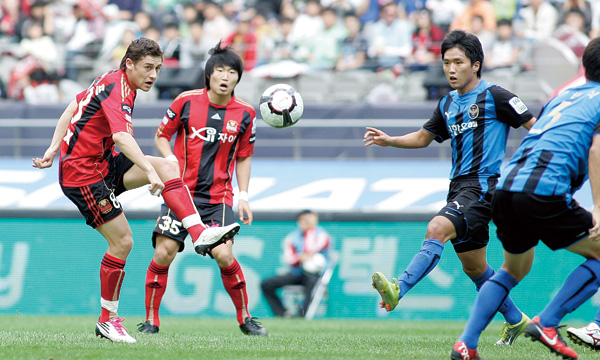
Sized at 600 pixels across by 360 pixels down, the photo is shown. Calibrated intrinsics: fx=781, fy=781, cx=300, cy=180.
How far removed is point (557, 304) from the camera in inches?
204

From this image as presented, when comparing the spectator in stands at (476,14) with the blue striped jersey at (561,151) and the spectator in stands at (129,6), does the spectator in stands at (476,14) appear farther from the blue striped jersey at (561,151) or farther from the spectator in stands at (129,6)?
the blue striped jersey at (561,151)

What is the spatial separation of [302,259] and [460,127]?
5.11 metres

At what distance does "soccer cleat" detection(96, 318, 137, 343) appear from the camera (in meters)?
6.08

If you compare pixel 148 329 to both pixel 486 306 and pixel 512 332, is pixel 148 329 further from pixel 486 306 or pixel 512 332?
pixel 486 306

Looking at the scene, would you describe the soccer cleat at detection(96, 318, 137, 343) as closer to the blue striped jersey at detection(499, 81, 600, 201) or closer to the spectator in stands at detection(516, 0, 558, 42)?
the blue striped jersey at detection(499, 81, 600, 201)

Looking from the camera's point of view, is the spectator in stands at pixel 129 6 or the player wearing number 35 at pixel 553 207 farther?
the spectator in stands at pixel 129 6

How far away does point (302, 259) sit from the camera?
1120cm

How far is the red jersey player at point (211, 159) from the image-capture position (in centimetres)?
725

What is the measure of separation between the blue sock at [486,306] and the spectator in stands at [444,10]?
10.7 m

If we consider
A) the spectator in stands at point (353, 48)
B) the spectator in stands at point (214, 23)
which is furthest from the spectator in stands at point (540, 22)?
the spectator in stands at point (214, 23)

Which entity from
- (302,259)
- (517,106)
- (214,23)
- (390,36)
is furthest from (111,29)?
(517,106)

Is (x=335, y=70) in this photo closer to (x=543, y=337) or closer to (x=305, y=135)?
(x=305, y=135)

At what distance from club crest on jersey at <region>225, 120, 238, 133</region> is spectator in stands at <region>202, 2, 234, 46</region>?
8288 millimetres

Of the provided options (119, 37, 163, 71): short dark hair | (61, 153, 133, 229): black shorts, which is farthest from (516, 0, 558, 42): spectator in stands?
(61, 153, 133, 229): black shorts
